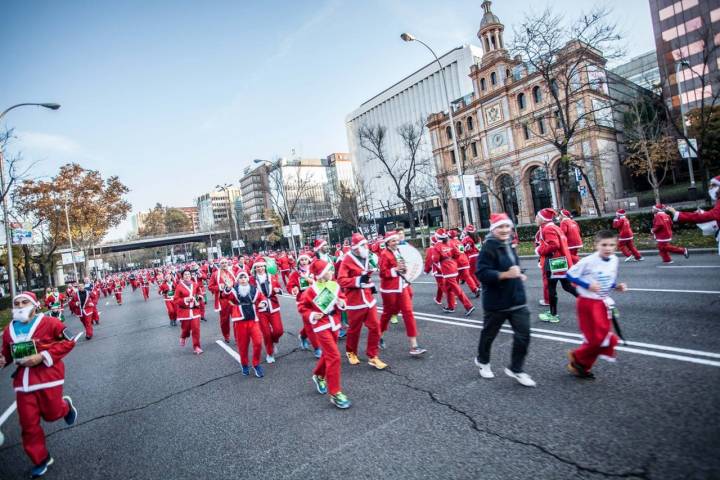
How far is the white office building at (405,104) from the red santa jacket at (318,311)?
179 ft

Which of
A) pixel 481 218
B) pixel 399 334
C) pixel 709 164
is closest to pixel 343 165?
pixel 481 218

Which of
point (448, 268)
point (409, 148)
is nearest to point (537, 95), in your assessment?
point (409, 148)

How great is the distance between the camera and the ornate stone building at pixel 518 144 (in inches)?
1432

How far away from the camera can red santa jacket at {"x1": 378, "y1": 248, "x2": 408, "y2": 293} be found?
6066mm

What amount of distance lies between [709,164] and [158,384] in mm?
44663

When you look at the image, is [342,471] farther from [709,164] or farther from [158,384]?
[709,164]

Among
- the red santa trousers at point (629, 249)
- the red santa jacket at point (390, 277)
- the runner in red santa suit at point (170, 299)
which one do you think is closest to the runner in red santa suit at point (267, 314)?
the red santa jacket at point (390, 277)

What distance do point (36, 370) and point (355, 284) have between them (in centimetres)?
383

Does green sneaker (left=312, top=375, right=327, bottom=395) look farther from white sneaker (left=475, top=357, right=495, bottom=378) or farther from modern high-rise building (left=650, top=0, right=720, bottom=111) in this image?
modern high-rise building (left=650, top=0, right=720, bottom=111)

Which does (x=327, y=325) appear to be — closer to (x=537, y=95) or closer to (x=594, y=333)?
(x=594, y=333)

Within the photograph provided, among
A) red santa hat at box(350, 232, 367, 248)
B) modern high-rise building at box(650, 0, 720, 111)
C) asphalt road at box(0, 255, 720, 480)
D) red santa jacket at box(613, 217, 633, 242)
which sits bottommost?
asphalt road at box(0, 255, 720, 480)

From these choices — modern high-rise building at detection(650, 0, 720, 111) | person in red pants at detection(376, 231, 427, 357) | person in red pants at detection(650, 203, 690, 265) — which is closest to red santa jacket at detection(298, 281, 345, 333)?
person in red pants at detection(376, 231, 427, 357)

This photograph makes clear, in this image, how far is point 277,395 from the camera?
511cm

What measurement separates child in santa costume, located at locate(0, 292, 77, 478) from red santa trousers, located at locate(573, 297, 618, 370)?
19.0 ft
